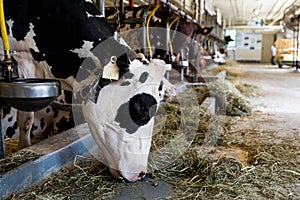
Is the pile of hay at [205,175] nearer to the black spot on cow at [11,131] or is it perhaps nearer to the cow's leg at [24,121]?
the cow's leg at [24,121]

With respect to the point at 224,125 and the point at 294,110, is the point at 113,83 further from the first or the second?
the point at 294,110

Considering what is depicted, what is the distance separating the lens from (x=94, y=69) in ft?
5.53

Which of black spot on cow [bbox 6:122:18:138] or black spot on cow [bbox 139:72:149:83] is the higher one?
black spot on cow [bbox 139:72:149:83]

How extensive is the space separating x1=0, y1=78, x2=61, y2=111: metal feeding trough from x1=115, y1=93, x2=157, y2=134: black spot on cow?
29cm

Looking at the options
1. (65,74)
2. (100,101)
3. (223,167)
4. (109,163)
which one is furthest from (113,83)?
(223,167)

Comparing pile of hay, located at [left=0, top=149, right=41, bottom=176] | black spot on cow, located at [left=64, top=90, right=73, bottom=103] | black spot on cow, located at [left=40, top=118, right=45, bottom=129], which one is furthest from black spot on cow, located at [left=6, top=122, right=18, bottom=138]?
pile of hay, located at [left=0, top=149, right=41, bottom=176]

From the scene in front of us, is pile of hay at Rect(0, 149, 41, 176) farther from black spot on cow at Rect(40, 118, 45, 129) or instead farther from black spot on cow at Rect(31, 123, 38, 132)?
black spot on cow at Rect(40, 118, 45, 129)

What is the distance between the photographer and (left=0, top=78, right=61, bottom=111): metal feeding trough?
134cm

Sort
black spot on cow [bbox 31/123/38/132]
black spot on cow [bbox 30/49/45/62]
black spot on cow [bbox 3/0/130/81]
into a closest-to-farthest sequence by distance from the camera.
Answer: black spot on cow [bbox 3/0/130/81] < black spot on cow [bbox 30/49/45/62] < black spot on cow [bbox 31/123/38/132]

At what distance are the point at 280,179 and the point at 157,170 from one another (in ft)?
1.98

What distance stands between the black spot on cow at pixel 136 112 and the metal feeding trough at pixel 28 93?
289 mm

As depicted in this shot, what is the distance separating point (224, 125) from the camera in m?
2.92

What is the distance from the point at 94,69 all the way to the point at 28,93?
16.4 inches

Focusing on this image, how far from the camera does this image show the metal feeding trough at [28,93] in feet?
4.40
